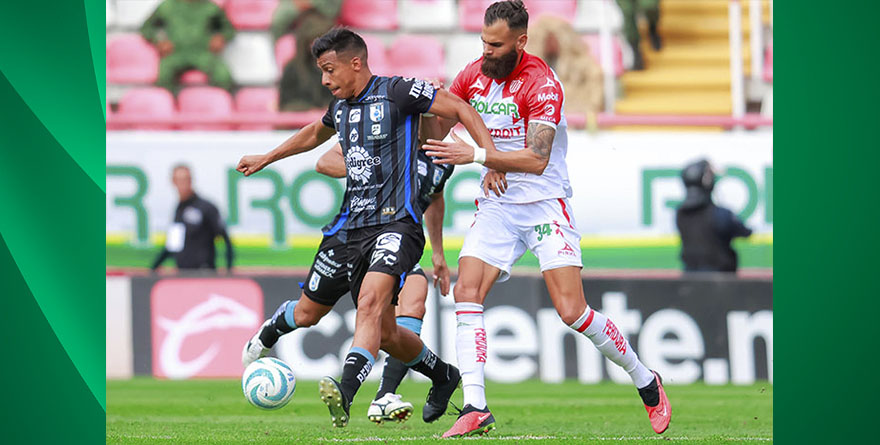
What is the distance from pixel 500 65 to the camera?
21.0ft

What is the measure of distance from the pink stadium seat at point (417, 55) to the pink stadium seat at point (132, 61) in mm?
3096

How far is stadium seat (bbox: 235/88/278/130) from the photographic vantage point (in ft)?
48.4

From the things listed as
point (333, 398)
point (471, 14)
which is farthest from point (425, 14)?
point (333, 398)

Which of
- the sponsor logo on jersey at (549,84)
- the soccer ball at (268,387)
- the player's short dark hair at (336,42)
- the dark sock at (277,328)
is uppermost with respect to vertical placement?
the player's short dark hair at (336,42)

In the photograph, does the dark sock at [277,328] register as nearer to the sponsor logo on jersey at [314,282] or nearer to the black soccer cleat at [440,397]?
the sponsor logo on jersey at [314,282]

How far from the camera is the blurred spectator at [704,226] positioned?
39.5 ft

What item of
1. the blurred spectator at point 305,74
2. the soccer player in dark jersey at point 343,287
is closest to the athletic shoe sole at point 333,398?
the soccer player in dark jersey at point 343,287

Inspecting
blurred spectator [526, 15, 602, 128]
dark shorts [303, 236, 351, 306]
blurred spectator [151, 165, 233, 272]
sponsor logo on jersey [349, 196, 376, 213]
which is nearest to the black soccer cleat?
dark shorts [303, 236, 351, 306]

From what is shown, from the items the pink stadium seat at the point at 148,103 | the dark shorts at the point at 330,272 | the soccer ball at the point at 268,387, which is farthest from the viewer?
the pink stadium seat at the point at 148,103

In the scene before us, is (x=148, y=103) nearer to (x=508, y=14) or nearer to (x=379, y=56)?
(x=379, y=56)

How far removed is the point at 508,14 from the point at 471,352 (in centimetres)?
184
